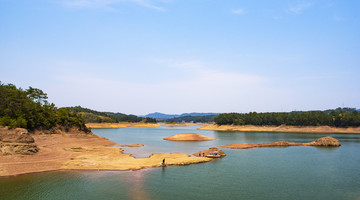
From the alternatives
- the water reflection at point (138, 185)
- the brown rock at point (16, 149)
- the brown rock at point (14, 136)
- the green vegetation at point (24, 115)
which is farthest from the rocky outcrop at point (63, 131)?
the water reflection at point (138, 185)

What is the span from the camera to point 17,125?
58.8 meters

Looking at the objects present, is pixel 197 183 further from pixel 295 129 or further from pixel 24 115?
pixel 295 129

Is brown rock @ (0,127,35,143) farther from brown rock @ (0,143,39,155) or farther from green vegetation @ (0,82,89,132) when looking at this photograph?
green vegetation @ (0,82,89,132)

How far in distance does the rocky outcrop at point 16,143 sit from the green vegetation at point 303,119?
13835cm

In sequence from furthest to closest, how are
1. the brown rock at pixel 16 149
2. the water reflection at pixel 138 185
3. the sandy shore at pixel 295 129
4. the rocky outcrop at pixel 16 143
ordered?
the sandy shore at pixel 295 129 < the rocky outcrop at pixel 16 143 < the brown rock at pixel 16 149 < the water reflection at pixel 138 185

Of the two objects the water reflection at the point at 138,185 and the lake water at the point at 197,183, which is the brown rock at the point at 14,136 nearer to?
the lake water at the point at 197,183

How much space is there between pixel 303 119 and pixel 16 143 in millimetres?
141778

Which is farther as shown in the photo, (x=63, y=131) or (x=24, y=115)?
(x=63, y=131)

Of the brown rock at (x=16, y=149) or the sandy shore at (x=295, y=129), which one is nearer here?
the brown rock at (x=16, y=149)

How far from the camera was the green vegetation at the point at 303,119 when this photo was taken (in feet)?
434

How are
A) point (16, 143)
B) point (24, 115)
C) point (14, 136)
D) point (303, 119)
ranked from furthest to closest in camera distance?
point (303, 119) → point (24, 115) → point (14, 136) → point (16, 143)

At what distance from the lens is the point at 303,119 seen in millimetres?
140000

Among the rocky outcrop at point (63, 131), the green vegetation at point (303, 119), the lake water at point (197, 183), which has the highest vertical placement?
the green vegetation at point (303, 119)

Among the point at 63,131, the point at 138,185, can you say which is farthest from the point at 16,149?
the point at 63,131
